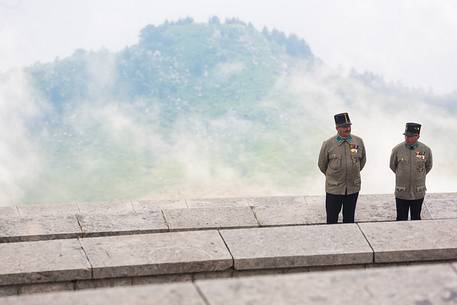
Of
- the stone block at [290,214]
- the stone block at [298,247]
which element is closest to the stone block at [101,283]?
the stone block at [298,247]

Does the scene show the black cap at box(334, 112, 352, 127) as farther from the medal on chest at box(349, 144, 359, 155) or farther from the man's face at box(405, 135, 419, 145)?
the man's face at box(405, 135, 419, 145)

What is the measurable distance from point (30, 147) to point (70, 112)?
A: 8116 millimetres

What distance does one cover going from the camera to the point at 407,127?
781 centimetres

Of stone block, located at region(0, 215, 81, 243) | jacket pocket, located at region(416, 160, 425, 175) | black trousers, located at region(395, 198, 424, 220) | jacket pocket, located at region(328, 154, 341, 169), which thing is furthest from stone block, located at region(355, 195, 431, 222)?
stone block, located at region(0, 215, 81, 243)

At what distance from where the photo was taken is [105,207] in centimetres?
932

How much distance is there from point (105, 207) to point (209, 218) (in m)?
2.25

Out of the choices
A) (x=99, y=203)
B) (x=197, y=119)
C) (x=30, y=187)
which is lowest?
(x=30, y=187)

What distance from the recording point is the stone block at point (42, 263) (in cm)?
431

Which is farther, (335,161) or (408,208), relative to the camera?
(408,208)

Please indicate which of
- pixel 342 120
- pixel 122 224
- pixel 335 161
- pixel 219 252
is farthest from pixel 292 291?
pixel 335 161

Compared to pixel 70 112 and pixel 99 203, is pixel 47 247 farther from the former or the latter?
pixel 70 112

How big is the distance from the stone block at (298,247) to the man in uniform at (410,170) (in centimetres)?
294

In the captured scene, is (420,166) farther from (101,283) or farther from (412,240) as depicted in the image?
(101,283)

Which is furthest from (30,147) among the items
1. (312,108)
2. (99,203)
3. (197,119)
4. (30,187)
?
(99,203)
